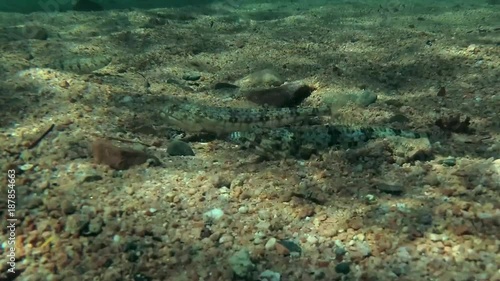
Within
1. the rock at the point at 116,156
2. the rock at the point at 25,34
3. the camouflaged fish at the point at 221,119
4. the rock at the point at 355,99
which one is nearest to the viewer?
the rock at the point at 116,156

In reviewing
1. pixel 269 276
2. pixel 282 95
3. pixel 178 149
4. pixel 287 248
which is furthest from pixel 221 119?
pixel 269 276

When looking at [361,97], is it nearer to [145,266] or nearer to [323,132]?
[323,132]

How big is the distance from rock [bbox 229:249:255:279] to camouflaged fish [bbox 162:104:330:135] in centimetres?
180

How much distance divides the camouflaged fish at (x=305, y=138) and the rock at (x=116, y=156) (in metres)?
0.88

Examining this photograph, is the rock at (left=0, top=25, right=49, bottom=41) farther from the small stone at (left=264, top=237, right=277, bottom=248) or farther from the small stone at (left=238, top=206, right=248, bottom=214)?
the small stone at (left=264, top=237, right=277, bottom=248)

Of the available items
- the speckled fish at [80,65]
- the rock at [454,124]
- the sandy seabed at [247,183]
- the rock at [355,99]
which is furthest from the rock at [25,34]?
the rock at [454,124]

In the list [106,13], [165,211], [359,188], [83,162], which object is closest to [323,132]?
[359,188]

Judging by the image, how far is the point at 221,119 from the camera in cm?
425

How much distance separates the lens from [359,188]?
3.12 meters

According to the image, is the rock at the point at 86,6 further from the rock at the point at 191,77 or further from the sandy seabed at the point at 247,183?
the rock at the point at 191,77

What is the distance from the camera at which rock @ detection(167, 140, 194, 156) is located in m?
3.67

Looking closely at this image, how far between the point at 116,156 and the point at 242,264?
58.1 inches

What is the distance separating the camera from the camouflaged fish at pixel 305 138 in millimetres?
3688

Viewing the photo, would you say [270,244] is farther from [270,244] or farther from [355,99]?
[355,99]
